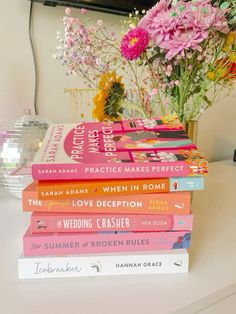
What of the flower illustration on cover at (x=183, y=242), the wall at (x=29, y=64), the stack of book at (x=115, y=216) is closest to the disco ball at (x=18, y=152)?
the wall at (x=29, y=64)

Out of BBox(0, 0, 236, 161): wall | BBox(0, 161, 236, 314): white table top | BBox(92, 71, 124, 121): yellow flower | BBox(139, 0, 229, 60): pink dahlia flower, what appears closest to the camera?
BBox(0, 161, 236, 314): white table top

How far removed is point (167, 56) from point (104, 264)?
0.38 metres

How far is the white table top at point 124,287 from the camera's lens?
44 centimetres

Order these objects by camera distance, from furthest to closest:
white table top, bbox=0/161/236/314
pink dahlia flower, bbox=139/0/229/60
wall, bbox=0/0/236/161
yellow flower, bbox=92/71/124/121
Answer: wall, bbox=0/0/236/161
yellow flower, bbox=92/71/124/121
pink dahlia flower, bbox=139/0/229/60
white table top, bbox=0/161/236/314

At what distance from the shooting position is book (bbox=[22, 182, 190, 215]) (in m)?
0.50

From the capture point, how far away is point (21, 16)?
880 millimetres

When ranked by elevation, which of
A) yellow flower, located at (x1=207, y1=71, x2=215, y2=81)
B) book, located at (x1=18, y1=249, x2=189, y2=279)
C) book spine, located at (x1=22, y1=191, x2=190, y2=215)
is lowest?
book, located at (x1=18, y1=249, x2=189, y2=279)

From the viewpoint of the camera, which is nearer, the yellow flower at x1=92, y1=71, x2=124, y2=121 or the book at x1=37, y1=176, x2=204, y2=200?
the book at x1=37, y1=176, x2=204, y2=200

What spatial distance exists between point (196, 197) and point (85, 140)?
40 cm

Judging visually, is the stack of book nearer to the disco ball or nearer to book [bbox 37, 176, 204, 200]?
book [bbox 37, 176, 204, 200]

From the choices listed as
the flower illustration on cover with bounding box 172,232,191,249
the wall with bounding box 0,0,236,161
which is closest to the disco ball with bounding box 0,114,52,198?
the wall with bounding box 0,0,236,161

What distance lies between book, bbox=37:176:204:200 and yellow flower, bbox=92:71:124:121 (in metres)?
0.29

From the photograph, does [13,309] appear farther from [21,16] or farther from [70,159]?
[21,16]

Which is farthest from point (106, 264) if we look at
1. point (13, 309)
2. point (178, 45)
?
point (178, 45)
